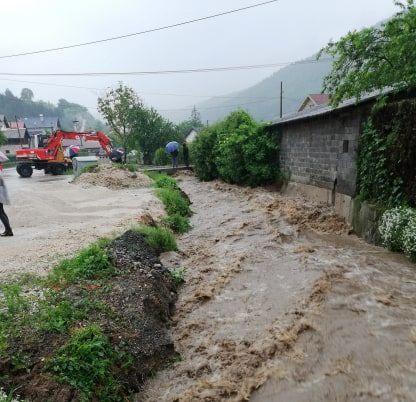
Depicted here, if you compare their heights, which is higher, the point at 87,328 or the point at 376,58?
the point at 376,58

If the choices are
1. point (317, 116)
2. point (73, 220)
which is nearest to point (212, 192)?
point (317, 116)

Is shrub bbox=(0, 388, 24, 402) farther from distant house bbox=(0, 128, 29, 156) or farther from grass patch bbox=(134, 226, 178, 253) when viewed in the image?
distant house bbox=(0, 128, 29, 156)

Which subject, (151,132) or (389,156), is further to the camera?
(151,132)

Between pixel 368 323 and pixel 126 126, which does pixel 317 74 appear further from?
pixel 368 323

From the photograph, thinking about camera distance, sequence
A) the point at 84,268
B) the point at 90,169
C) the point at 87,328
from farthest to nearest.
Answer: the point at 90,169 → the point at 84,268 → the point at 87,328

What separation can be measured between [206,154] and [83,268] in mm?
18274

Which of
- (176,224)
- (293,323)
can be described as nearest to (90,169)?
(176,224)

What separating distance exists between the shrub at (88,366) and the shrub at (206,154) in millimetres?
19050

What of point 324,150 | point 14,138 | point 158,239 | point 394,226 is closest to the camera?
point 394,226

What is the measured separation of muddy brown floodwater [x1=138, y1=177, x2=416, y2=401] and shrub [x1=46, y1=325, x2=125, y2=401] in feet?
1.64

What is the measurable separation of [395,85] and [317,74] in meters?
195

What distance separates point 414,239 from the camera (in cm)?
648

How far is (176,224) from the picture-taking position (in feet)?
36.0

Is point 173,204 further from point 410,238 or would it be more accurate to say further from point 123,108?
point 123,108
